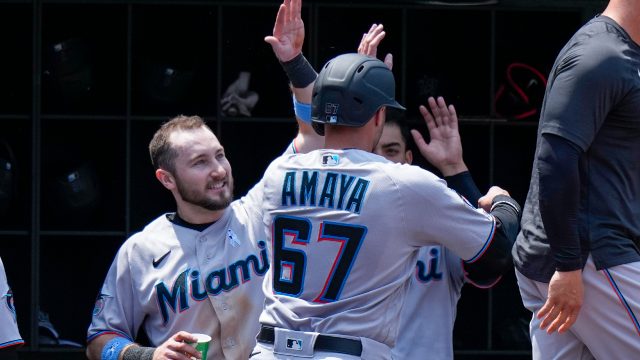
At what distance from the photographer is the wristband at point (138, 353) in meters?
3.51

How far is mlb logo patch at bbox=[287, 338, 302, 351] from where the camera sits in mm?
2869

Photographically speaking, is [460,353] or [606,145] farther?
[460,353]

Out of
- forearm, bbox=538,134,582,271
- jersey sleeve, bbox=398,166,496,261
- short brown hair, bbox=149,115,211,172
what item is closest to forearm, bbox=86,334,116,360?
short brown hair, bbox=149,115,211,172

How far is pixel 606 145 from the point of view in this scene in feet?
9.46

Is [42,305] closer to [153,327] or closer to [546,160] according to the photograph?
[153,327]

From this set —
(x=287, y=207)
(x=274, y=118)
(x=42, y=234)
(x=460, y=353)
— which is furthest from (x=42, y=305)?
(x=287, y=207)

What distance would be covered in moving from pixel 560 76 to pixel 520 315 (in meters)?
4.03

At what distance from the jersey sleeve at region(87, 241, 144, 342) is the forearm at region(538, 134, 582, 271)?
58.9 inches

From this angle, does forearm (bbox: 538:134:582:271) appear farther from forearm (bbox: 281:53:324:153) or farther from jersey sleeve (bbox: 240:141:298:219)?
jersey sleeve (bbox: 240:141:298:219)

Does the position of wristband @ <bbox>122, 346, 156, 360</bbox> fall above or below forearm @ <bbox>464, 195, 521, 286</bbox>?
below

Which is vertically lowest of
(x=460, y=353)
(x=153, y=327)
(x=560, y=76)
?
(x=460, y=353)

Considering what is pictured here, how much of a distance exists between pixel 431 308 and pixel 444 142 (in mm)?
497

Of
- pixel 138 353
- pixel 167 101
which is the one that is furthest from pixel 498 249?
pixel 167 101

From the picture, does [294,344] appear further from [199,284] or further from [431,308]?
[199,284]
